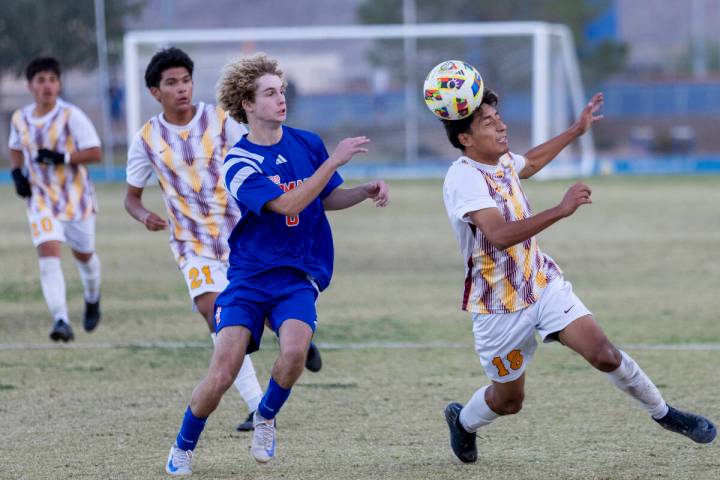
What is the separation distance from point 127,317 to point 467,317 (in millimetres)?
2864

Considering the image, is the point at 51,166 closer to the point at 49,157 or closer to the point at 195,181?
the point at 49,157

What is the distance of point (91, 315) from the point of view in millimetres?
10203

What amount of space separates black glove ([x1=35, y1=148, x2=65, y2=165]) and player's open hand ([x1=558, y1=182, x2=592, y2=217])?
5202mm

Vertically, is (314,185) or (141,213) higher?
(314,185)

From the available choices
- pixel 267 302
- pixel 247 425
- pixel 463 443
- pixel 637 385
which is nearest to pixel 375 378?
pixel 247 425

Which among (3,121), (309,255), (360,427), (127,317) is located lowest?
(3,121)

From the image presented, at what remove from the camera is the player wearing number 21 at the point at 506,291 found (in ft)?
18.1

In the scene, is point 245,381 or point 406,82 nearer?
point 245,381

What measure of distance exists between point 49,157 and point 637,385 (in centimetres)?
531

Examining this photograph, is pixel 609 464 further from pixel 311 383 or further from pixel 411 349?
pixel 411 349

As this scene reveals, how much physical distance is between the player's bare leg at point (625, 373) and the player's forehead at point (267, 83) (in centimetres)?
167

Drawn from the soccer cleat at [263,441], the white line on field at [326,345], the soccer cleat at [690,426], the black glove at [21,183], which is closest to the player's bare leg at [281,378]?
the soccer cleat at [263,441]

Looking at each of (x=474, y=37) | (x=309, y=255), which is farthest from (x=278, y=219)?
(x=474, y=37)

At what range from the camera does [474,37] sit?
3097 cm
